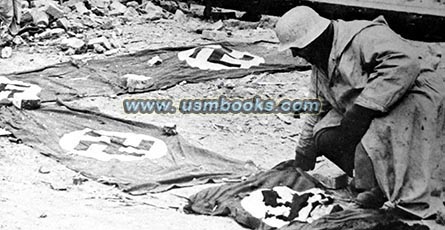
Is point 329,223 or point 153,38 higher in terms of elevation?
point 329,223

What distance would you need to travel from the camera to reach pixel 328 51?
Answer: 4992 millimetres

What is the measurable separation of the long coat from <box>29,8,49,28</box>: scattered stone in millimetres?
6104

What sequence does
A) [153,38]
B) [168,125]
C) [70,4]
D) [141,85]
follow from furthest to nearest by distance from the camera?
[70,4]
[153,38]
[141,85]
[168,125]

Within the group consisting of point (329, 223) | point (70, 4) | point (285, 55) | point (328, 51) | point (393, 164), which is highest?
point (328, 51)

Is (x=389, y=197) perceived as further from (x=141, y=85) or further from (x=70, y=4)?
(x=70, y=4)

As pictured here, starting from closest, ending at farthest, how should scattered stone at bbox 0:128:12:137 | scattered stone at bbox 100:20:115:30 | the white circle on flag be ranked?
the white circle on flag, scattered stone at bbox 0:128:12:137, scattered stone at bbox 100:20:115:30

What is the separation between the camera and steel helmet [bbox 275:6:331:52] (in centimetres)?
482

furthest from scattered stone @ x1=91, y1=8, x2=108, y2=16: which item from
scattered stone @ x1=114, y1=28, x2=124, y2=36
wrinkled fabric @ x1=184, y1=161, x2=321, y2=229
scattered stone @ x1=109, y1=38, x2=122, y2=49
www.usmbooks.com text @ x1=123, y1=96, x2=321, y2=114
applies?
wrinkled fabric @ x1=184, y1=161, x2=321, y2=229

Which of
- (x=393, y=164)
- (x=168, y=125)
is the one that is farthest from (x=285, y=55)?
(x=393, y=164)

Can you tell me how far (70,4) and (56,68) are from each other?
2.82m

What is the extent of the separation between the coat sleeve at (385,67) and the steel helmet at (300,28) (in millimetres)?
288

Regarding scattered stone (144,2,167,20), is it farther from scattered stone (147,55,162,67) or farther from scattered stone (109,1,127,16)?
scattered stone (147,55,162,67)

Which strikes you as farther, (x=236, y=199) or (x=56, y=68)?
(x=56, y=68)

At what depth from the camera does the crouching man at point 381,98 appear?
4598mm
